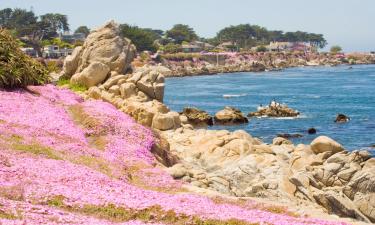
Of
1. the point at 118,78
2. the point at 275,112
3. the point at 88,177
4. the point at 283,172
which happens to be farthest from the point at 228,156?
the point at 275,112

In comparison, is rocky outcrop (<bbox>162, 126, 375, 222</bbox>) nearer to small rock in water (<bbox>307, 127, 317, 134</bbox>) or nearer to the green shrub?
the green shrub

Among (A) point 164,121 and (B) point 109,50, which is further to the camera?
(B) point 109,50

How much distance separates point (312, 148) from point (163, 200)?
69.9 ft

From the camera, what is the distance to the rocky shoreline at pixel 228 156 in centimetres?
2651

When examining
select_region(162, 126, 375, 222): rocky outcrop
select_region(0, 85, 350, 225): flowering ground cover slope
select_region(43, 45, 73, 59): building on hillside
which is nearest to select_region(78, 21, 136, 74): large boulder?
select_region(162, 126, 375, 222): rocky outcrop

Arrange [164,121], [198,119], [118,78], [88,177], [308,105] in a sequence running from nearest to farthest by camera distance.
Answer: [88,177]
[164,121]
[118,78]
[198,119]
[308,105]

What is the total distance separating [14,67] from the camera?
36844mm

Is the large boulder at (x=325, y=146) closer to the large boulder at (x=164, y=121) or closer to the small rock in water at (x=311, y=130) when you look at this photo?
the large boulder at (x=164, y=121)

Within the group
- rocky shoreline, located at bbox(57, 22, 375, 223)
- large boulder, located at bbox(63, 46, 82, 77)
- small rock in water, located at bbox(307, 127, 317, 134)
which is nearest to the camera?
rocky shoreline, located at bbox(57, 22, 375, 223)

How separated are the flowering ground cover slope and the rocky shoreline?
1.86m

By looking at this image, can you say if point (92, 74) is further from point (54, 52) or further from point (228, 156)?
point (54, 52)

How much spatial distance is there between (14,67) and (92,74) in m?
10.9

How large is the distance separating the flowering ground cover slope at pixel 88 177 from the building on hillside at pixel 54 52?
476 feet

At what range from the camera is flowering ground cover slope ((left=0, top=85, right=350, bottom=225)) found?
58.7ft
